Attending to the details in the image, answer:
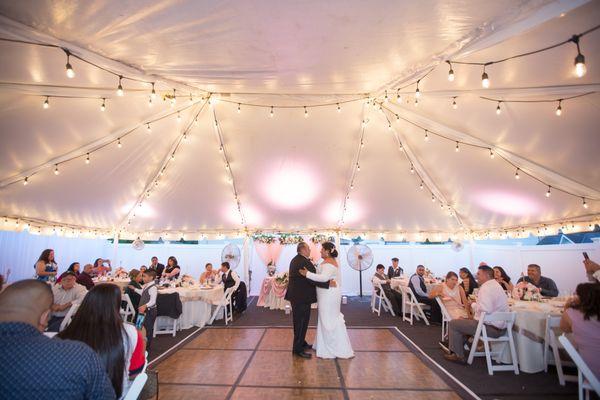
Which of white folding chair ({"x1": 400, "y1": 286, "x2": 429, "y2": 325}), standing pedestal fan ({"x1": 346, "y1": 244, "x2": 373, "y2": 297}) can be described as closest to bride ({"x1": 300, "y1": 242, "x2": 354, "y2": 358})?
white folding chair ({"x1": 400, "y1": 286, "x2": 429, "y2": 325})

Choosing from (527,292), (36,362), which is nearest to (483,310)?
(527,292)

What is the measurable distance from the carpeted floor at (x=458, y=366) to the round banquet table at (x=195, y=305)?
36 centimetres

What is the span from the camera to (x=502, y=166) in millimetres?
6648

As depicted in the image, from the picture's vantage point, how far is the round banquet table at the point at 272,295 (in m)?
9.95

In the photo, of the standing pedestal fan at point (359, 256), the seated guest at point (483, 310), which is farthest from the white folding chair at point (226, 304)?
the standing pedestal fan at point (359, 256)

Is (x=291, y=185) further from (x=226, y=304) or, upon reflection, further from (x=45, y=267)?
(x=45, y=267)

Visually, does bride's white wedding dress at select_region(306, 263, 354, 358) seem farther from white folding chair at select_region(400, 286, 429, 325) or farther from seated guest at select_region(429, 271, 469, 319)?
white folding chair at select_region(400, 286, 429, 325)

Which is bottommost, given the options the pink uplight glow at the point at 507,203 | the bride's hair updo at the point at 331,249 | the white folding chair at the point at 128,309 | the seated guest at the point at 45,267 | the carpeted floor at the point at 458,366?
the carpeted floor at the point at 458,366

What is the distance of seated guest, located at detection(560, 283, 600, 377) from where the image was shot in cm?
278

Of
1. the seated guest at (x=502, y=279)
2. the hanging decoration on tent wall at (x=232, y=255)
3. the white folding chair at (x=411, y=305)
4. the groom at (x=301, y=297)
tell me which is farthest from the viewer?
the hanging decoration on tent wall at (x=232, y=255)

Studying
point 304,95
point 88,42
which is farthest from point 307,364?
point 88,42

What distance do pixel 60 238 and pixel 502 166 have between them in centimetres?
1562

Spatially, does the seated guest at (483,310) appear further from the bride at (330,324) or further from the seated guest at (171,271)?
the seated guest at (171,271)

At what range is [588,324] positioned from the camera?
9.36 feet
